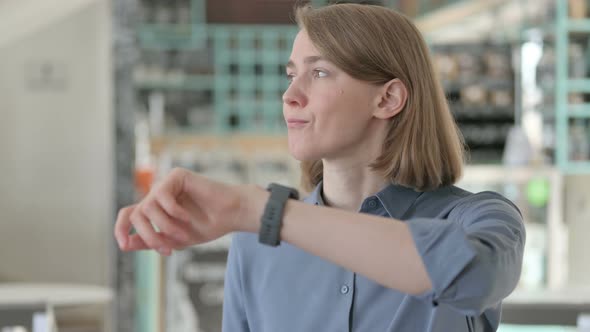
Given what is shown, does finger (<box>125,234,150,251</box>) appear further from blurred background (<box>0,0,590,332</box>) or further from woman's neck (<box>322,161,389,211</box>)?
blurred background (<box>0,0,590,332</box>)

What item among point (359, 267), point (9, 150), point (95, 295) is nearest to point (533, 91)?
point (95, 295)

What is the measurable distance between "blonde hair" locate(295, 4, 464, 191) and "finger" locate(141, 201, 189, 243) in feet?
1.49

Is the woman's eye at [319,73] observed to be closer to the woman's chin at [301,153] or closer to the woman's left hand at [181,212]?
the woman's chin at [301,153]

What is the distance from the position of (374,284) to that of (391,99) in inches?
11.5

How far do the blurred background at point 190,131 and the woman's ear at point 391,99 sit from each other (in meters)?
1.26

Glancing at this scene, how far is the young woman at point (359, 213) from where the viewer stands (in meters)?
0.92

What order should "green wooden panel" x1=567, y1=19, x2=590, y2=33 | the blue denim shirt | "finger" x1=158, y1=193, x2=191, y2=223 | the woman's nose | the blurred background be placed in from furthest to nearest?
"green wooden panel" x1=567, y1=19, x2=590, y2=33, the blurred background, the woman's nose, the blue denim shirt, "finger" x1=158, y1=193, x2=191, y2=223

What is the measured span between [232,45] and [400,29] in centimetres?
931

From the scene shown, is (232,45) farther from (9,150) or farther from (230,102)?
(9,150)

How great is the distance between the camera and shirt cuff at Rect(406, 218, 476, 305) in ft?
3.02

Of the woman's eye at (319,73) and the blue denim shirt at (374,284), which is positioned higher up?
the woman's eye at (319,73)

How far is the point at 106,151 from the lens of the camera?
814 centimetres

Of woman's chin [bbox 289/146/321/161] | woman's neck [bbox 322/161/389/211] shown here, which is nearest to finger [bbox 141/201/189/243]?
woman's chin [bbox 289/146/321/161]

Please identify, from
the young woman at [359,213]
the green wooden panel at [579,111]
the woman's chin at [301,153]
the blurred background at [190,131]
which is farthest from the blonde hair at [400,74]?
the green wooden panel at [579,111]
